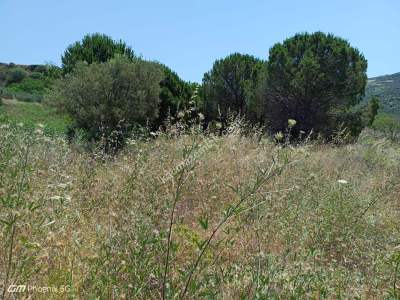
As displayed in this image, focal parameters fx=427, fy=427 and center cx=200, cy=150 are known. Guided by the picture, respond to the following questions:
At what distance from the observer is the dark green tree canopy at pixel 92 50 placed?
48.5 feet

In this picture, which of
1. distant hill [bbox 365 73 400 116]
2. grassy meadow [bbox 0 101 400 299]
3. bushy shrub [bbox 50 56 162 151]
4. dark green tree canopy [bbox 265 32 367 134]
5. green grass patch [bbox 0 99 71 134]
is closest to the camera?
grassy meadow [bbox 0 101 400 299]

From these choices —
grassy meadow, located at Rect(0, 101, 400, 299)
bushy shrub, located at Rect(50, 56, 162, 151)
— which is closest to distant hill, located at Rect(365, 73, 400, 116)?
bushy shrub, located at Rect(50, 56, 162, 151)

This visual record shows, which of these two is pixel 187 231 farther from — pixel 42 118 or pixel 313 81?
pixel 42 118

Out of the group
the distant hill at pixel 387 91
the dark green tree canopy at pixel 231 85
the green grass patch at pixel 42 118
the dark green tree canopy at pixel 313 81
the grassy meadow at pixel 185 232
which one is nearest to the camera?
the grassy meadow at pixel 185 232

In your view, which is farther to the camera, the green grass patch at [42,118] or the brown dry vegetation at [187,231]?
the green grass patch at [42,118]

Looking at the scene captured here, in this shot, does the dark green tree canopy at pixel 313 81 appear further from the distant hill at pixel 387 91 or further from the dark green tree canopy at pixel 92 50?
the distant hill at pixel 387 91

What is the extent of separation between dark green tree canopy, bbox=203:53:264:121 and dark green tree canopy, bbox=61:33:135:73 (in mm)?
3038

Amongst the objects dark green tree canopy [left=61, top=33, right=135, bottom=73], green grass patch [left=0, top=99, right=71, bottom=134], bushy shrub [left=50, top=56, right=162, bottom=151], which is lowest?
green grass patch [left=0, top=99, right=71, bottom=134]

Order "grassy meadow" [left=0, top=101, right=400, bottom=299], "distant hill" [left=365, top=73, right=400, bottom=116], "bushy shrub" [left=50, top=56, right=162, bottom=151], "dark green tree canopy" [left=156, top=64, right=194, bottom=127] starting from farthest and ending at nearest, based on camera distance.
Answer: "distant hill" [left=365, top=73, right=400, bottom=116], "dark green tree canopy" [left=156, top=64, right=194, bottom=127], "bushy shrub" [left=50, top=56, right=162, bottom=151], "grassy meadow" [left=0, top=101, right=400, bottom=299]

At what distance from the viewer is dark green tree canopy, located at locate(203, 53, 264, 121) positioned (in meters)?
14.6

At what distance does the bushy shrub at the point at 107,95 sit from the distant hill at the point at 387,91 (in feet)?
109

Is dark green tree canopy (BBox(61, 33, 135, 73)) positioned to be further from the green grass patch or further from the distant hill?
the distant hill

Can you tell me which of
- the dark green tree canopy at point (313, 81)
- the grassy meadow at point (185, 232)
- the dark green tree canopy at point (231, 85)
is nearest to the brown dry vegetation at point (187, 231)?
the grassy meadow at point (185, 232)

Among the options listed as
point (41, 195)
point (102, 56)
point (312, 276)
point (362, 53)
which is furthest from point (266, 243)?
point (102, 56)
